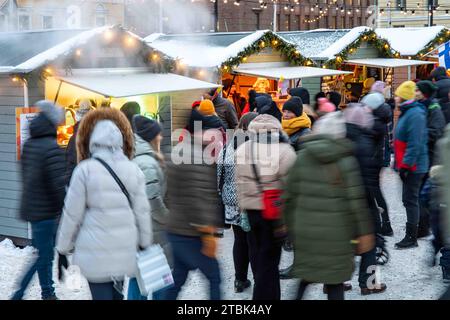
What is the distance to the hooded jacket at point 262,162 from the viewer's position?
5570 millimetres

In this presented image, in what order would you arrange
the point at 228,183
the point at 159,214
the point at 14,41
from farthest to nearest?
the point at 14,41
the point at 228,183
the point at 159,214

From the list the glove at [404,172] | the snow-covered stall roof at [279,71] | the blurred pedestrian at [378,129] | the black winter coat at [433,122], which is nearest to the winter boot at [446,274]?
the blurred pedestrian at [378,129]

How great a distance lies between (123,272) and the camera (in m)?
4.65

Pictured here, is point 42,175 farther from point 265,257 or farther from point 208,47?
point 208,47

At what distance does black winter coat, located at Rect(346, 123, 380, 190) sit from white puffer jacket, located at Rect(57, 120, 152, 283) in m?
2.24

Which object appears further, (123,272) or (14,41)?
(14,41)

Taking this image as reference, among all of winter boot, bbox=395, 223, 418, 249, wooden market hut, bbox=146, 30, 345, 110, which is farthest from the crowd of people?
wooden market hut, bbox=146, 30, 345, 110

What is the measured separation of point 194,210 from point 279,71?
872 centimetres

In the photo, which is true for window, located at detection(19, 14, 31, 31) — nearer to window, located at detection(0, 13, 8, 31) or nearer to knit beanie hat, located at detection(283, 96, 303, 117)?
window, located at detection(0, 13, 8, 31)

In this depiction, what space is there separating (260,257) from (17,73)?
4.31 metres

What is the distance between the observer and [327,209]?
4.65 meters

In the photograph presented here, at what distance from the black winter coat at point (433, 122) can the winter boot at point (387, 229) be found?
0.89 meters

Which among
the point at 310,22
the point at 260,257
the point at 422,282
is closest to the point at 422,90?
the point at 422,282
